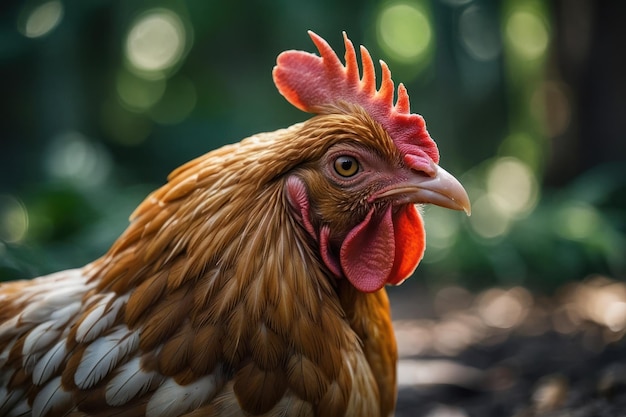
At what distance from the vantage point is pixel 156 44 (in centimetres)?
1149

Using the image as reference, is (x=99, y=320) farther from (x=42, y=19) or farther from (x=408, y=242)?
(x=42, y=19)

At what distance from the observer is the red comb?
283cm

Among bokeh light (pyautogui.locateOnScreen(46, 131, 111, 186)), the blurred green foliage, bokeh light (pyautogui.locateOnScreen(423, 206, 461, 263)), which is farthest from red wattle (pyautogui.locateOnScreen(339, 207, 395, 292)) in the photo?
bokeh light (pyautogui.locateOnScreen(46, 131, 111, 186))

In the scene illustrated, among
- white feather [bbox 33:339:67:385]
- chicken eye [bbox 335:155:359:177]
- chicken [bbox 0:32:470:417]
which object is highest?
chicken eye [bbox 335:155:359:177]

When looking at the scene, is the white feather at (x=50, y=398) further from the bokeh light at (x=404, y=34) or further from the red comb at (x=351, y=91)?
the bokeh light at (x=404, y=34)

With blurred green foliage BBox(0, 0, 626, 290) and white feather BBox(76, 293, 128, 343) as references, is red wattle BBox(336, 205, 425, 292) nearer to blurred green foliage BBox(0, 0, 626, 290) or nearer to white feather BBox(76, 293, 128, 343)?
white feather BBox(76, 293, 128, 343)

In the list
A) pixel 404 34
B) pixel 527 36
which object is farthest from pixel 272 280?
pixel 527 36

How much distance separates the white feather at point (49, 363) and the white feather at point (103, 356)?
0.49ft

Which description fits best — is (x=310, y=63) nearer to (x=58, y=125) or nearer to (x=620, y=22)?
(x=620, y=22)

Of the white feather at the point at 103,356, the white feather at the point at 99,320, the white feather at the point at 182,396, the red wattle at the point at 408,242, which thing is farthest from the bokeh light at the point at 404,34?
the white feather at the point at 182,396

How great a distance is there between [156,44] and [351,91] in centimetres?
933

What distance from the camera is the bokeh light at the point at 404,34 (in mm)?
11391

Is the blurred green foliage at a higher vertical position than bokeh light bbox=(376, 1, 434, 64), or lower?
lower

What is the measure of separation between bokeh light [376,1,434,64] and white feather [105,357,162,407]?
29.8 ft
